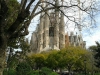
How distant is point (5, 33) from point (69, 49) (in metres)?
43.5

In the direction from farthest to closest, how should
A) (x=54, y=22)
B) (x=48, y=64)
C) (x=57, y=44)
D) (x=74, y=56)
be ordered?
(x=57, y=44) < (x=48, y=64) < (x=74, y=56) < (x=54, y=22)

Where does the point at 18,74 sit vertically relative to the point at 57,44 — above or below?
below

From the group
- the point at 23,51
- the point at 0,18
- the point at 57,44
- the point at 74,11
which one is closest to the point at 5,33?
the point at 0,18

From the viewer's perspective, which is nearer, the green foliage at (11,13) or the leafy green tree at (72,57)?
the green foliage at (11,13)

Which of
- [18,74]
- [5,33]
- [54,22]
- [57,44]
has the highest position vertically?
→ [57,44]

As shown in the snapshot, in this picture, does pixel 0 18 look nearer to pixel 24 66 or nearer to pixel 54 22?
pixel 54 22

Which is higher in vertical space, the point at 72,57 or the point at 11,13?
the point at 72,57

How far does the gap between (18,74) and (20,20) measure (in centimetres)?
1211

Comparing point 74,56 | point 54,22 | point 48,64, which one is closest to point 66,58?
point 74,56

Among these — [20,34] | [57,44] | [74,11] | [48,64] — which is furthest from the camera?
[57,44]

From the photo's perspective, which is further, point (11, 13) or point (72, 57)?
point (72, 57)

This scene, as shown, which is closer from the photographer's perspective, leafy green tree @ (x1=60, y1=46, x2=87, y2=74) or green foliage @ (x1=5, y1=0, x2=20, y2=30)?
green foliage @ (x1=5, y1=0, x2=20, y2=30)

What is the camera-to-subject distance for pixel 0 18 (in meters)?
8.59

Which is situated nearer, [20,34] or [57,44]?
[20,34]
